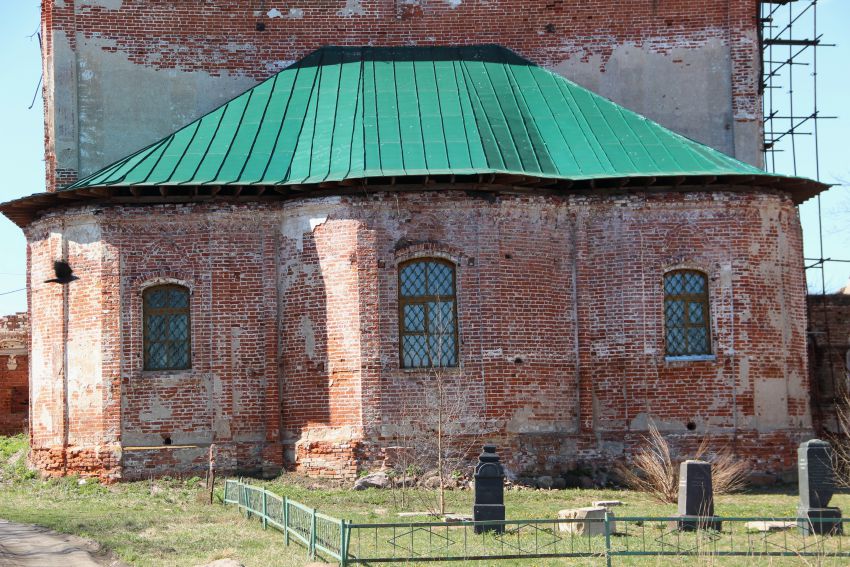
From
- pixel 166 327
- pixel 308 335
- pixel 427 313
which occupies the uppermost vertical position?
pixel 427 313

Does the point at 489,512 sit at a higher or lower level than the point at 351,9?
lower

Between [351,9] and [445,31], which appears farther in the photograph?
[445,31]

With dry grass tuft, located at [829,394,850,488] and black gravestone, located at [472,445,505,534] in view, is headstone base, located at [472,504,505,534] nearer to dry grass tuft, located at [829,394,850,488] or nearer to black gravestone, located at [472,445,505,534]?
black gravestone, located at [472,445,505,534]

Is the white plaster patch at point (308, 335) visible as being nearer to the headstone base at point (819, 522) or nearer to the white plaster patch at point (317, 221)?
the white plaster patch at point (317, 221)

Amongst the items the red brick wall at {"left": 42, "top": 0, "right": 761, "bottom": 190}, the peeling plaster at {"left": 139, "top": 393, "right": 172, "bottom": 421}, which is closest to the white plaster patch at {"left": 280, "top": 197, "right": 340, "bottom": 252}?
the peeling plaster at {"left": 139, "top": 393, "right": 172, "bottom": 421}

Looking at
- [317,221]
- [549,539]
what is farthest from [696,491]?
[317,221]

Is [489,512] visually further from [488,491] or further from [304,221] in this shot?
[304,221]

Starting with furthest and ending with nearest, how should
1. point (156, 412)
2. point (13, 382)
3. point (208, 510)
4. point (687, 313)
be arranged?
1. point (13, 382)
2. point (687, 313)
3. point (156, 412)
4. point (208, 510)

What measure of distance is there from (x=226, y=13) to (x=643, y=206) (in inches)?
392

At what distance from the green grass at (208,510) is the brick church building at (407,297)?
73 cm

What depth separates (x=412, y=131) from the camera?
24781 millimetres

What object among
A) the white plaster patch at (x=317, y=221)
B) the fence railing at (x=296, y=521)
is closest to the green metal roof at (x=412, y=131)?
the white plaster patch at (x=317, y=221)

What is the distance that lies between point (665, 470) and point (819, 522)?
4589mm

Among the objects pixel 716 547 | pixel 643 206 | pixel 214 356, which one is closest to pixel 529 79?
pixel 643 206
